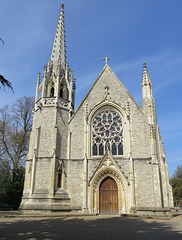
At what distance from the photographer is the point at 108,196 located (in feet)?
60.2

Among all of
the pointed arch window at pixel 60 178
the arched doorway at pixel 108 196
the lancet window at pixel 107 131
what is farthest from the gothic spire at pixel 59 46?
the arched doorway at pixel 108 196

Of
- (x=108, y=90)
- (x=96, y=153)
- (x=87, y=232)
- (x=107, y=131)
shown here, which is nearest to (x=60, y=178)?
(x=96, y=153)

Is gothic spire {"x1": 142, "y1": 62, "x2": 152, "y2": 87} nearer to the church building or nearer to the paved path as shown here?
the church building

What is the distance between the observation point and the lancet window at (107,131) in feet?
64.3

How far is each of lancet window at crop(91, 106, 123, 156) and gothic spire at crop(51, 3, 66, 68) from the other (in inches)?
274

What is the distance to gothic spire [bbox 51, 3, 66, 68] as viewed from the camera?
23413 mm

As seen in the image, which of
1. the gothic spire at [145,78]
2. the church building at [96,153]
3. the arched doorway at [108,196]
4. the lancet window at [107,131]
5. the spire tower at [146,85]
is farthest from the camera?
the gothic spire at [145,78]

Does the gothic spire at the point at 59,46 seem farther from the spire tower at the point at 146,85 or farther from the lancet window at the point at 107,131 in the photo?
the spire tower at the point at 146,85

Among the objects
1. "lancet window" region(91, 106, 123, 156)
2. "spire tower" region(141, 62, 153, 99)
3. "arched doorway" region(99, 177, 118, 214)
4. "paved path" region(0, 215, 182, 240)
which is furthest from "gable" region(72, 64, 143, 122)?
"paved path" region(0, 215, 182, 240)

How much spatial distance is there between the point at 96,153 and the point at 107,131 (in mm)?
2219

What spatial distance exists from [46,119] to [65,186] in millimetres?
5953

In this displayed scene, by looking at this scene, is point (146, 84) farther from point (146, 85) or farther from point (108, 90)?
point (108, 90)

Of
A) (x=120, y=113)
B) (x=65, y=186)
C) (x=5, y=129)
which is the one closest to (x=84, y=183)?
(x=65, y=186)

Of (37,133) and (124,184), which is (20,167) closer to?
(37,133)
